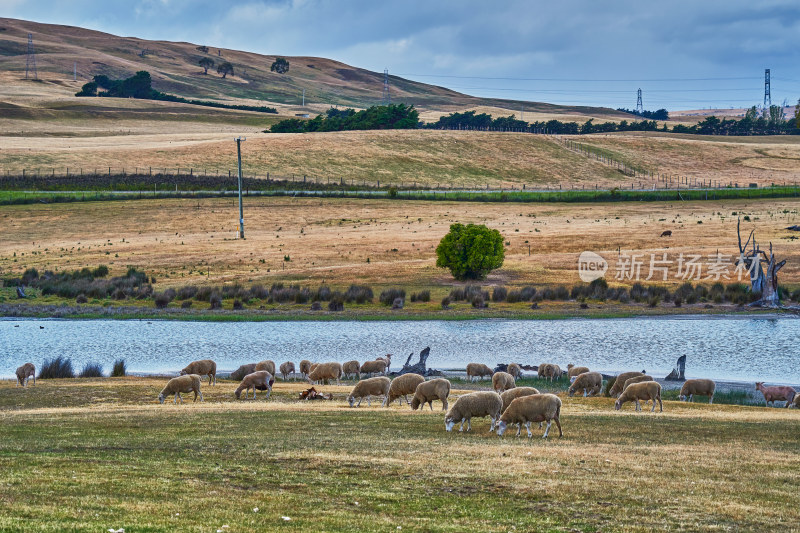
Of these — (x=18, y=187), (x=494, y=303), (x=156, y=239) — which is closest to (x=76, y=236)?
(x=156, y=239)

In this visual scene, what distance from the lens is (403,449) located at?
16875 mm

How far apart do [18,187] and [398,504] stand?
9591 cm

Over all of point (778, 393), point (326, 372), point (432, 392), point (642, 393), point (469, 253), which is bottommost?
point (778, 393)

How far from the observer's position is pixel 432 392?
73.9 ft

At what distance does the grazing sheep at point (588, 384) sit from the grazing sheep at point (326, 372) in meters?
7.89

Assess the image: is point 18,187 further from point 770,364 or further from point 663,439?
point 663,439

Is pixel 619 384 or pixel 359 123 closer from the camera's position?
pixel 619 384

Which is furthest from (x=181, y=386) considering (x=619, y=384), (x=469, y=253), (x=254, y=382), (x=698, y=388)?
(x=469, y=253)

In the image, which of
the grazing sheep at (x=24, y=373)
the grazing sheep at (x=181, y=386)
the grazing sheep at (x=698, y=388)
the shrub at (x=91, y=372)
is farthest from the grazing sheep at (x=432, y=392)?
the shrub at (x=91, y=372)

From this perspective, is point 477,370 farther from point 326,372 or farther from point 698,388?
point 698,388

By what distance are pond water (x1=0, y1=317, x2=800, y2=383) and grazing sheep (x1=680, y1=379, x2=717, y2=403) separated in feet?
27.3

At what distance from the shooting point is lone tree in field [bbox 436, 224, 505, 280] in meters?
62.3

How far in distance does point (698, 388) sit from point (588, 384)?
10.6ft

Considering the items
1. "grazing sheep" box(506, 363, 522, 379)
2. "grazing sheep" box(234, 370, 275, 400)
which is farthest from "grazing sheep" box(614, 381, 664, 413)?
"grazing sheep" box(234, 370, 275, 400)
